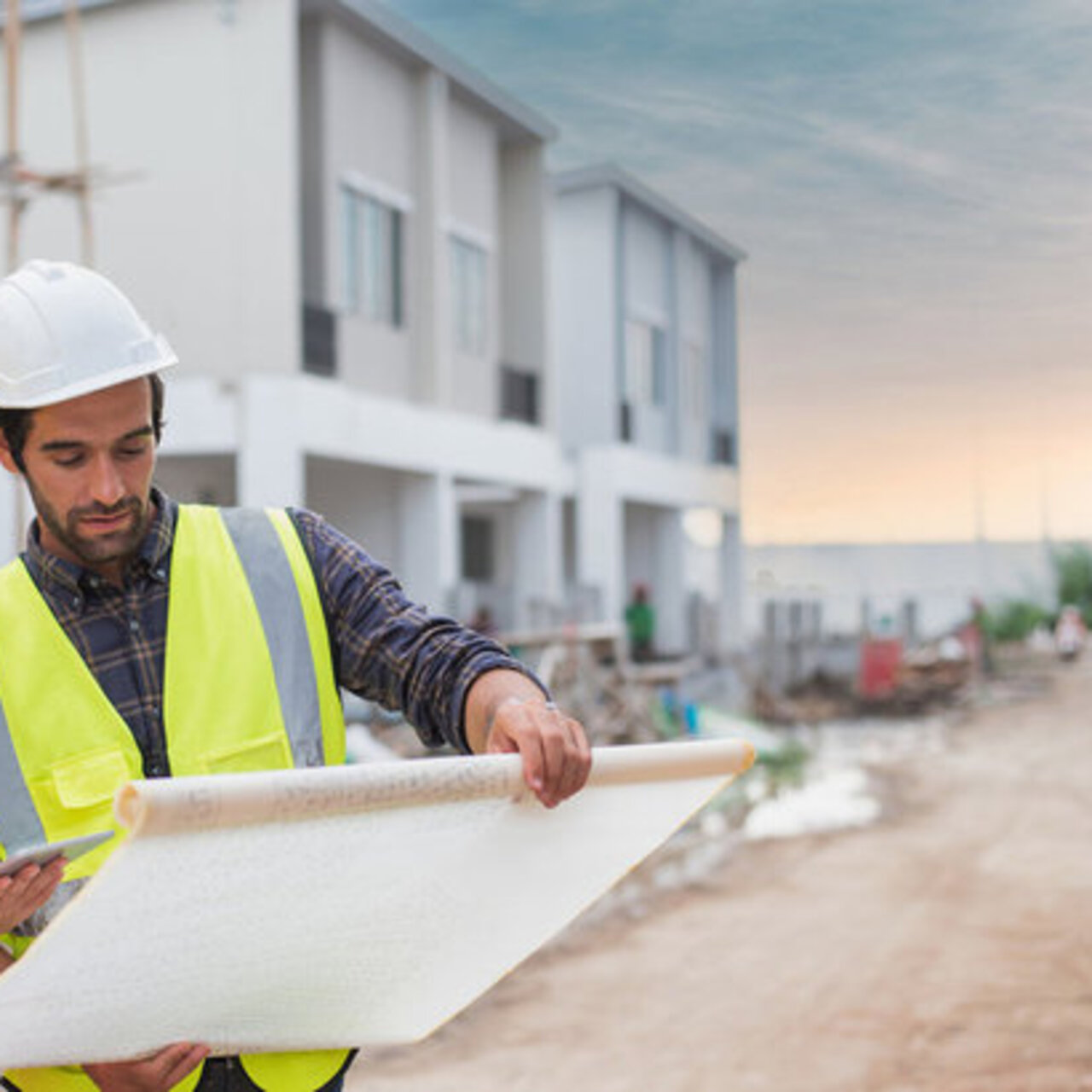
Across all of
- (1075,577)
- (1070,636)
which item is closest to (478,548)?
(1070,636)

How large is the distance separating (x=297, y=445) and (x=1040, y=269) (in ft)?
28.8

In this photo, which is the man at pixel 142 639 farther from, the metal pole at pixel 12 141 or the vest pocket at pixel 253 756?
the metal pole at pixel 12 141

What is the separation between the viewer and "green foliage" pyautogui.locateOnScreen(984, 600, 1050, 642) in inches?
1006

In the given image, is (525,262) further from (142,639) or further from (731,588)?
(142,639)

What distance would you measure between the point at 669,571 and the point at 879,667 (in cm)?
273

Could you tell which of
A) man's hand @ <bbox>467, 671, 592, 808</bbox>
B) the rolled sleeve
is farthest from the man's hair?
man's hand @ <bbox>467, 671, 592, 808</bbox>

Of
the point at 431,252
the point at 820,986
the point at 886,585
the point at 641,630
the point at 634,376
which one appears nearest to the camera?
the point at 820,986

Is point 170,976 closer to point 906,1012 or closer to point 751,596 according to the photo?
point 906,1012

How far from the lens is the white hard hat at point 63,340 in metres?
1.73

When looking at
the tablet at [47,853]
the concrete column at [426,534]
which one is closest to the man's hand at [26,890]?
the tablet at [47,853]

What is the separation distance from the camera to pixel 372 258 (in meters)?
12.4

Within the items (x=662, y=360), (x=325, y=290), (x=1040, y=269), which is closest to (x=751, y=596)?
(x=662, y=360)

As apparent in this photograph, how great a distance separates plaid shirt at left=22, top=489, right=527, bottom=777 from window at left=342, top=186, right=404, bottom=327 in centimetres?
1033

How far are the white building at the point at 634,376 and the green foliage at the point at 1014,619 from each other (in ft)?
26.8
